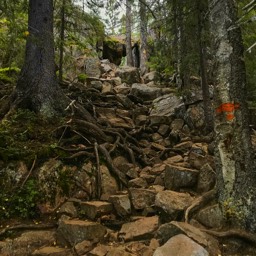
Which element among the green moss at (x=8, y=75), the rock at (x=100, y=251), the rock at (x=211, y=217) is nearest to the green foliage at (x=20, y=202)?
the rock at (x=100, y=251)

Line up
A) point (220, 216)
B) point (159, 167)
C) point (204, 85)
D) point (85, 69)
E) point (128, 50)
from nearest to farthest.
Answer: point (220, 216)
point (159, 167)
point (204, 85)
point (85, 69)
point (128, 50)

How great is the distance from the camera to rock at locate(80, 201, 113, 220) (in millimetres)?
5605

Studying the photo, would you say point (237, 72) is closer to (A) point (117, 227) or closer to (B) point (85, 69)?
(A) point (117, 227)

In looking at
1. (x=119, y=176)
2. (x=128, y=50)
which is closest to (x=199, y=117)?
(x=119, y=176)

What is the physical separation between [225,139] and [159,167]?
2.89m

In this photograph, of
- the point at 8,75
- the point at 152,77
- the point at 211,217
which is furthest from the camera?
the point at 152,77

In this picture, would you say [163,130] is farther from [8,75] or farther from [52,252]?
[8,75]

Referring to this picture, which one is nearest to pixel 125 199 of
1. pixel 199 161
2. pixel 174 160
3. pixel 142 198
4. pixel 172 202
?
pixel 142 198

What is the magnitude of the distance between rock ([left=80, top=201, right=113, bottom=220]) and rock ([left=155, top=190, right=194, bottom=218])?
3.35ft

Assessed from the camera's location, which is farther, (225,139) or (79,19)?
(79,19)

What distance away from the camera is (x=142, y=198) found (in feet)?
19.4

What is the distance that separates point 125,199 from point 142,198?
1.15 feet

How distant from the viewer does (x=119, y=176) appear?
683 centimetres

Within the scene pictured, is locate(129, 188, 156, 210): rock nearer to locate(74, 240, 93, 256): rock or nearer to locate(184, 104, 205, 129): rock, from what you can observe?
locate(74, 240, 93, 256): rock
